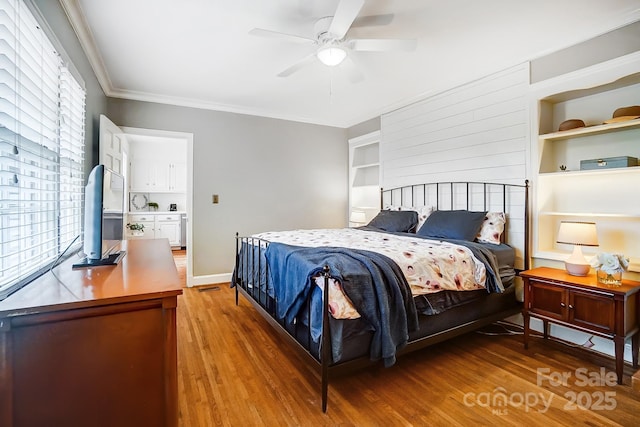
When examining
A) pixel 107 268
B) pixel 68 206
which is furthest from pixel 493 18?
pixel 68 206

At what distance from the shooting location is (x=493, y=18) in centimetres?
238

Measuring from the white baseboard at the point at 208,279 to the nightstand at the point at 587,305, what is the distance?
3.70m

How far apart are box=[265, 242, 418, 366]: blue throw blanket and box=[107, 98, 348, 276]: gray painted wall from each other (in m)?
2.65

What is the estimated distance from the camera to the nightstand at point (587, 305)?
6.95 ft

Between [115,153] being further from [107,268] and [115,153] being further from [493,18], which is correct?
[493,18]

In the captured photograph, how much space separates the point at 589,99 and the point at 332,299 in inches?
114

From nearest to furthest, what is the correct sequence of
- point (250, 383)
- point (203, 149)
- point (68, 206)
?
1. point (250, 383)
2. point (68, 206)
3. point (203, 149)

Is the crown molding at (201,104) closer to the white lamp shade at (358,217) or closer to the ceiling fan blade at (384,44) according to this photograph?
the white lamp shade at (358,217)

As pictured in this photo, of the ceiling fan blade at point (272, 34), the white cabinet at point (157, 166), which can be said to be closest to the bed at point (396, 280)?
the ceiling fan blade at point (272, 34)

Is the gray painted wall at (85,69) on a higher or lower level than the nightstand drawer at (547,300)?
higher

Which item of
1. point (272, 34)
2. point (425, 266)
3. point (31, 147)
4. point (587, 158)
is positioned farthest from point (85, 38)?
point (587, 158)

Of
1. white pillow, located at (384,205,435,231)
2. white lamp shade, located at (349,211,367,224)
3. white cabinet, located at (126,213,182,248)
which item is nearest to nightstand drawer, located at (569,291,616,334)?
white pillow, located at (384,205,435,231)

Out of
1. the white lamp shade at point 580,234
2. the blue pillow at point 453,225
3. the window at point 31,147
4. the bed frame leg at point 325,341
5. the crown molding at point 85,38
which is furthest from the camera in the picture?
the blue pillow at point 453,225

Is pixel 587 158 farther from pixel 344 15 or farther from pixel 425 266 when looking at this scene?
pixel 344 15
